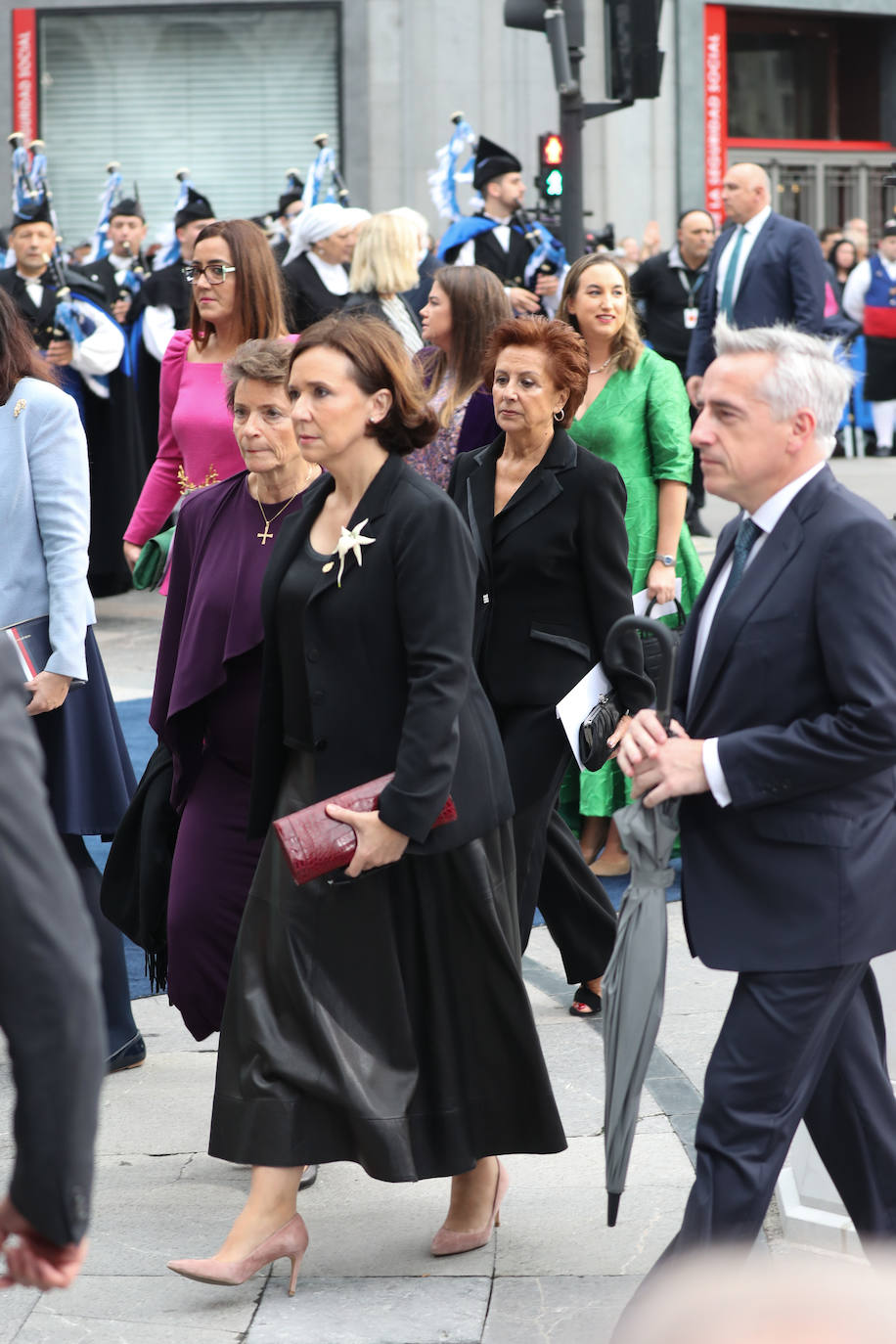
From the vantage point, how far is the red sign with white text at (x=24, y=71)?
83.0ft

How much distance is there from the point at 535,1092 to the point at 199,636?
122 centimetres

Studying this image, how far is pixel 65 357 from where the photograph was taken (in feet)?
35.1

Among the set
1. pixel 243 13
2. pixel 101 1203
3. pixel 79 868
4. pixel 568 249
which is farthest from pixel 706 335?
pixel 243 13

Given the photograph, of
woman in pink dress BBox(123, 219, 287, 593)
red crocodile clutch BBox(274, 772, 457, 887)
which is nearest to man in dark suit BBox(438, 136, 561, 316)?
woman in pink dress BBox(123, 219, 287, 593)

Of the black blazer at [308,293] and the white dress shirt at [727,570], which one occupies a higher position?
the black blazer at [308,293]

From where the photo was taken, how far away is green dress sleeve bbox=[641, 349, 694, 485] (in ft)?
20.0

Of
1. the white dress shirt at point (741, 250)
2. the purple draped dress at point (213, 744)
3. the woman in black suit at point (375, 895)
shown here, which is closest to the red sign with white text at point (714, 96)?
the white dress shirt at point (741, 250)

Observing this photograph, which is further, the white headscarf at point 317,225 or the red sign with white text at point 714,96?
the red sign with white text at point 714,96

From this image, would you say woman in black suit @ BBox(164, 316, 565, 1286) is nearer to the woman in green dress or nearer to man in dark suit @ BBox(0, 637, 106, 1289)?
man in dark suit @ BBox(0, 637, 106, 1289)

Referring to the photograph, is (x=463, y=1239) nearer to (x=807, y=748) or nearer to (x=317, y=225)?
(x=807, y=748)

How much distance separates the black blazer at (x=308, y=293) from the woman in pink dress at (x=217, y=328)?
3422mm

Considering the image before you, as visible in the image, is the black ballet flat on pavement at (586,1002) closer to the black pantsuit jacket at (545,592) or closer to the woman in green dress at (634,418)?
the black pantsuit jacket at (545,592)

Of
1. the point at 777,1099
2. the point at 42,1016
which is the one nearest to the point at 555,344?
the point at 777,1099

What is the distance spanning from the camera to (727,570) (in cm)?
330
